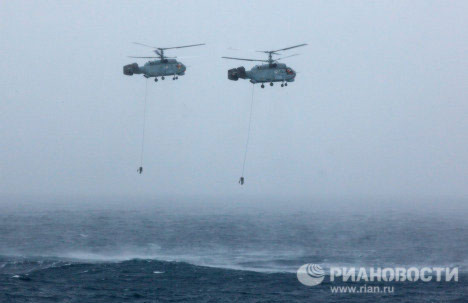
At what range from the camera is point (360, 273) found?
68.6m

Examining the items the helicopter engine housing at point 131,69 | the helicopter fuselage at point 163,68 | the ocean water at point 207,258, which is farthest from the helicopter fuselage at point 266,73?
the ocean water at point 207,258

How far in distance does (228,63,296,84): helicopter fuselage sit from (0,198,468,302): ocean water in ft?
74.5

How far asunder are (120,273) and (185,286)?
11.3 metres

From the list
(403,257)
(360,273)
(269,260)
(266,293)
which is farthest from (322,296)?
(403,257)

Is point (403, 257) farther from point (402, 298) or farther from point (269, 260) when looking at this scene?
point (402, 298)

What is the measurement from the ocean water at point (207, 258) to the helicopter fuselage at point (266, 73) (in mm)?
22722

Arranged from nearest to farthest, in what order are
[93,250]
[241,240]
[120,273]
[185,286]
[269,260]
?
[185,286]
[120,273]
[269,260]
[93,250]
[241,240]

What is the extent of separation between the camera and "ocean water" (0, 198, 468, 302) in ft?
182

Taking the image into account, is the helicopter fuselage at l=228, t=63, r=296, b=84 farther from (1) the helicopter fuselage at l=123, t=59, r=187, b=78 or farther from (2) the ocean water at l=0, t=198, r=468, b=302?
(2) the ocean water at l=0, t=198, r=468, b=302

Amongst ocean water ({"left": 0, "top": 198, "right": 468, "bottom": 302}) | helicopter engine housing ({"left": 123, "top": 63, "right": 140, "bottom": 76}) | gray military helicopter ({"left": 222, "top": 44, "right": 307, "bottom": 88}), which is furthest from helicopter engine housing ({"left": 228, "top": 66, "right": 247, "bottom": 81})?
ocean water ({"left": 0, "top": 198, "right": 468, "bottom": 302})

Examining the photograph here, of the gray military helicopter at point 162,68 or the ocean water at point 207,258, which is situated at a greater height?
the gray military helicopter at point 162,68

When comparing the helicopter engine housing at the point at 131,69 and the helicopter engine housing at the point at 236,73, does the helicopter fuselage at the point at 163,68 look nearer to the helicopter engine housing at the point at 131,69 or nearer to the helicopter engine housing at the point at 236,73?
the helicopter engine housing at the point at 131,69

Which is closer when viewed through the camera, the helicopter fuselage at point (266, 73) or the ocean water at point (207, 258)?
the helicopter fuselage at point (266, 73)

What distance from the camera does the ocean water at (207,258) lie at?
2179 inches
